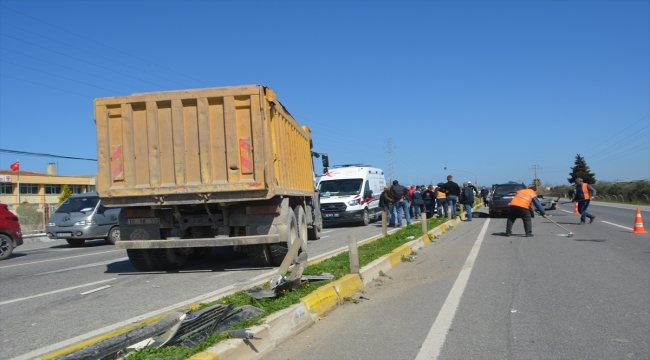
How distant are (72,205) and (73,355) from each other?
16013mm

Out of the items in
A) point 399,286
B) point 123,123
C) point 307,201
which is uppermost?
point 123,123

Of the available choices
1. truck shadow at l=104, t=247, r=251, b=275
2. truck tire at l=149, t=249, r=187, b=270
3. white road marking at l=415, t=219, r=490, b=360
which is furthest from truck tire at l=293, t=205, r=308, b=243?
white road marking at l=415, t=219, r=490, b=360

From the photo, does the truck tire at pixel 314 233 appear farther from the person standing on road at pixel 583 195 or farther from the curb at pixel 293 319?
the person standing on road at pixel 583 195

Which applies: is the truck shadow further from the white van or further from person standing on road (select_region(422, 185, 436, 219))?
person standing on road (select_region(422, 185, 436, 219))

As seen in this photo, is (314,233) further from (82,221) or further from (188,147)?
(82,221)

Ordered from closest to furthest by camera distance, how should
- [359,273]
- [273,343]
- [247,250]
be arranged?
[273,343] < [359,273] < [247,250]

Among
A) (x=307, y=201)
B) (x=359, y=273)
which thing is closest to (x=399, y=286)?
(x=359, y=273)

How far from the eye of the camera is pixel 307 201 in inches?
575

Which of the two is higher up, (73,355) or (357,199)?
(357,199)

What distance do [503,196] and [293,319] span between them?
2017 centimetres

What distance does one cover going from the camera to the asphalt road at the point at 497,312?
513cm

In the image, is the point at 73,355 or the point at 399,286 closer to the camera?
the point at 73,355

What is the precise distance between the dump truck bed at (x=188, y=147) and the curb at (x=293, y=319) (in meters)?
2.23

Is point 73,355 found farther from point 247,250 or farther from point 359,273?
point 247,250
